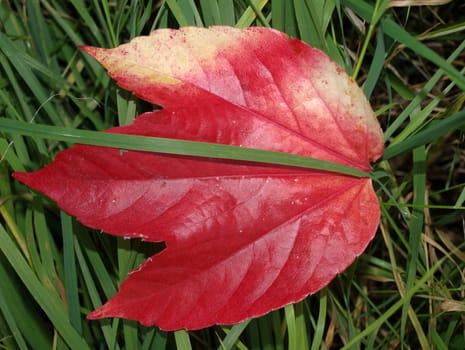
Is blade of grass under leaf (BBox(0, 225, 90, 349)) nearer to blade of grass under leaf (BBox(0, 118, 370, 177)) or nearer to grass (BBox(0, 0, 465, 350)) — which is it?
grass (BBox(0, 0, 465, 350))

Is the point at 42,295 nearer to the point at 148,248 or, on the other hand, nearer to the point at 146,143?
the point at 148,248

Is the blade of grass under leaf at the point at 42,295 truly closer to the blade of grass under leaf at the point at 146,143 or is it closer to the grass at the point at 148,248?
the grass at the point at 148,248

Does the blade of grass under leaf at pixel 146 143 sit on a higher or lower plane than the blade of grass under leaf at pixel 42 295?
higher

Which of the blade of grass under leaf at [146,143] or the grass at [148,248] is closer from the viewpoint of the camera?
the blade of grass under leaf at [146,143]

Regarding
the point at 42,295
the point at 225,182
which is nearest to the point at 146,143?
the point at 225,182

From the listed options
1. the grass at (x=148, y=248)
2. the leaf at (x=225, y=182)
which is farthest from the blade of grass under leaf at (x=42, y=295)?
the leaf at (x=225, y=182)

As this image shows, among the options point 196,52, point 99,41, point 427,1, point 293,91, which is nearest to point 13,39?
point 99,41
